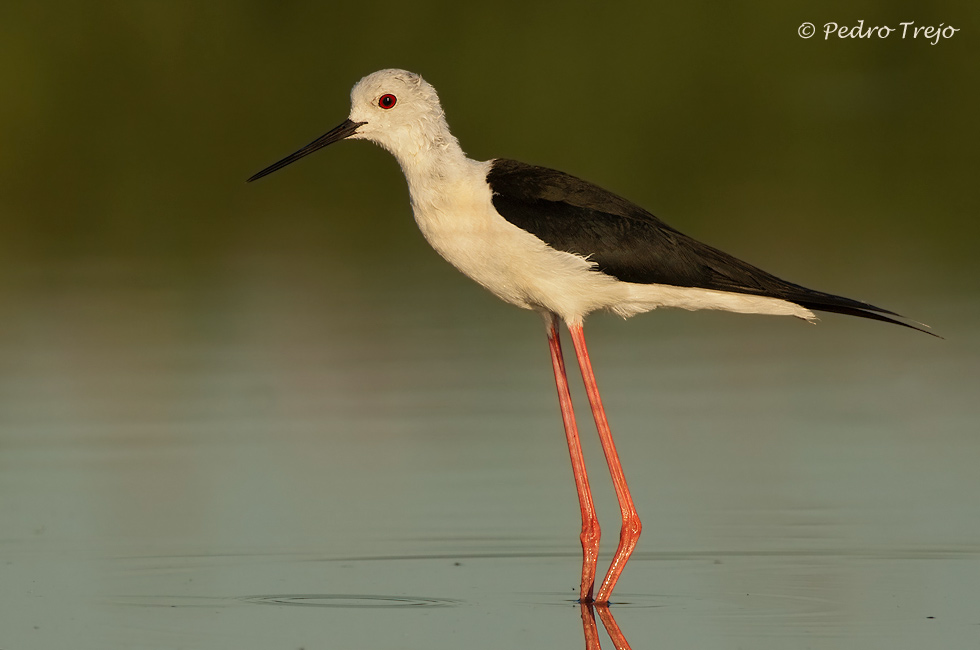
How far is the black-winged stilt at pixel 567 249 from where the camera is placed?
6.72 metres

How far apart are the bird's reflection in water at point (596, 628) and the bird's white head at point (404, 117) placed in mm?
1922

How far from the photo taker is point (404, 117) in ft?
22.9

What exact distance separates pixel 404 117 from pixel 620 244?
104 centimetres

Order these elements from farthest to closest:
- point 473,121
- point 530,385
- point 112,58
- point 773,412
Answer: point 112,58, point 473,121, point 530,385, point 773,412

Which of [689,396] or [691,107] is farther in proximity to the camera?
[691,107]

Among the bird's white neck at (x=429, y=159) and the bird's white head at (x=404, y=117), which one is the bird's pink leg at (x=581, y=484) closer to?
the bird's white neck at (x=429, y=159)

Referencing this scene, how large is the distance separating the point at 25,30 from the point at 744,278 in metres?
13.3

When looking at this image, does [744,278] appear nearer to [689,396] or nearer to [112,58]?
[689,396]

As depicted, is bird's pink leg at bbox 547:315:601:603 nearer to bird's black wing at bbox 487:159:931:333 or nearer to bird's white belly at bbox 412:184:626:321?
bird's white belly at bbox 412:184:626:321

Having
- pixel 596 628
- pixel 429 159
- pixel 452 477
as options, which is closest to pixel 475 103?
pixel 452 477

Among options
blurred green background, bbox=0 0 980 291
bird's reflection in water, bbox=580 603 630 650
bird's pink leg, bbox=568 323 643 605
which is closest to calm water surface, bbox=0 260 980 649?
bird's reflection in water, bbox=580 603 630 650

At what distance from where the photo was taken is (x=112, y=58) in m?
18.7

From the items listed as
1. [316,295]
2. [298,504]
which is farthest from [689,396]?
[316,295]

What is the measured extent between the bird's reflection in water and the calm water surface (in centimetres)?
4
